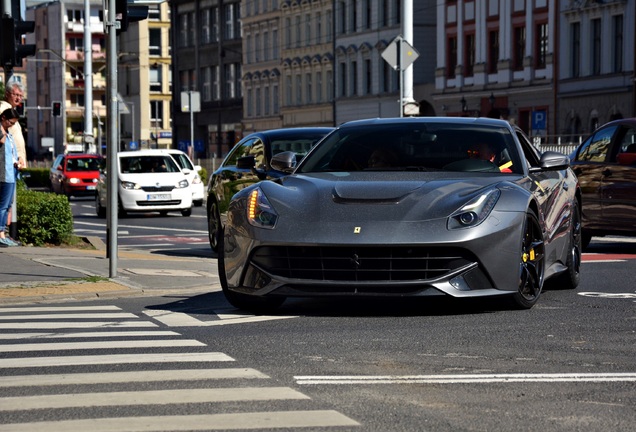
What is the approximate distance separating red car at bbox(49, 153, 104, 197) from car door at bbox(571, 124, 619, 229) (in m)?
36.2

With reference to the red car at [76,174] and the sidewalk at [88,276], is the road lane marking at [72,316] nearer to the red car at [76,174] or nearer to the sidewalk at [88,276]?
the sidewalk at [88,276]

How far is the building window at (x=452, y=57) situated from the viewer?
7769cm

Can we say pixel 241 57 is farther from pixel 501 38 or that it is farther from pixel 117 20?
pixel 117 20

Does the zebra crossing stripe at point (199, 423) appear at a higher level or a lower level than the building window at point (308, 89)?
lower

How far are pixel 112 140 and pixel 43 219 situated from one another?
6073 millimetres

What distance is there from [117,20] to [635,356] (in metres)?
8.41

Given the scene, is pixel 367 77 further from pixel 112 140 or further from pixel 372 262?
pixel 372 262

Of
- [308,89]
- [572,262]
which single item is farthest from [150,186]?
[308,89]

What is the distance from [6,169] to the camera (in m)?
20.1

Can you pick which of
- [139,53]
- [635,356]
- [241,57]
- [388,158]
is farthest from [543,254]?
[139,53]

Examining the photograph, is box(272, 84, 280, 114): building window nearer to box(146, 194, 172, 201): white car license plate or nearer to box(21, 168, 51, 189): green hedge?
box(21, 168, 51, 189): green hedge

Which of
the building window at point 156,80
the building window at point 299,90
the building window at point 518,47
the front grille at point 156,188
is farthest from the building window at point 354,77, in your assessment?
the front grille at point 156,188

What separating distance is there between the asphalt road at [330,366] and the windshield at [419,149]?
40.1 inches

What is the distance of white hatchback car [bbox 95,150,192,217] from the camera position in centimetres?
3684
